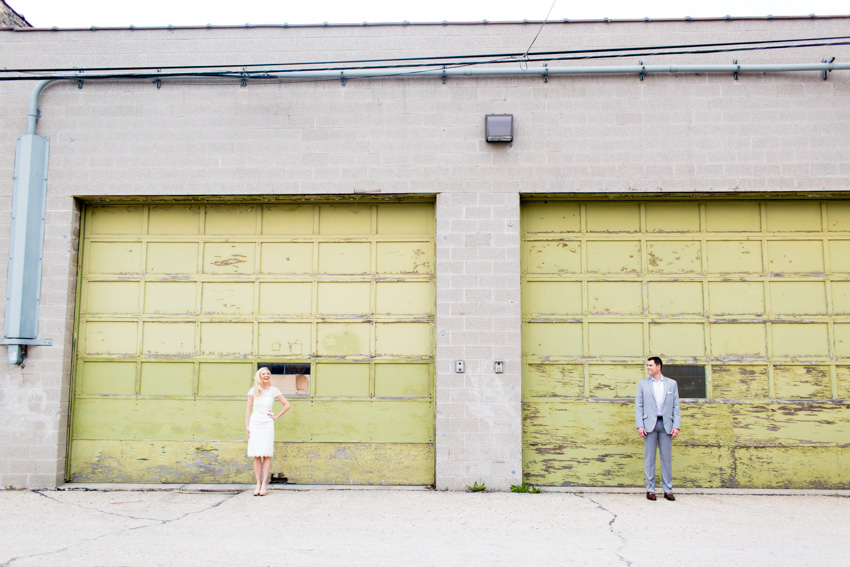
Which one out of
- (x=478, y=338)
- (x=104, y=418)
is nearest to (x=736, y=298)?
(x=478, y=338)

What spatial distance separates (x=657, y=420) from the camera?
7.70 metres

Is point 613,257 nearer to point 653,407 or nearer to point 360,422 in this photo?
point 653,407

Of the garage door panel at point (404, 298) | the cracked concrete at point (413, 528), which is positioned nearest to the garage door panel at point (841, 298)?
the cracked concrete at point (413, 528)

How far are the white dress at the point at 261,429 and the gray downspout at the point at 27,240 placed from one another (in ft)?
9.57

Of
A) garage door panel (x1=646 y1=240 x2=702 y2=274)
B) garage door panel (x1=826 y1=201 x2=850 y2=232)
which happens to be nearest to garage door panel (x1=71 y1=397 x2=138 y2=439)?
garage door panel (x1=646 y1=240 x2=702 y2=274)

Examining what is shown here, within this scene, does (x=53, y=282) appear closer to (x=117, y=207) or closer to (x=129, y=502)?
(x=117, y=207)

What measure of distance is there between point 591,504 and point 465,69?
18.0ft

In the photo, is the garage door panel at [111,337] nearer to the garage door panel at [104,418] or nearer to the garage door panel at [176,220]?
the garage door panel at [104,418]

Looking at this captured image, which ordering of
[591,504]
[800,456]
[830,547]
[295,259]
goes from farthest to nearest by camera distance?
1. [295,259]
2. [800,456]
3. [591,504]
4. [830,547]

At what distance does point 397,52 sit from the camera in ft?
28.4

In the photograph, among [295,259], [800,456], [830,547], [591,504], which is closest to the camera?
[830,547]

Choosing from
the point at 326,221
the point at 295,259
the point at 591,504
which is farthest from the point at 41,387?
the point at 591,504

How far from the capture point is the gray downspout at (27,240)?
8.24 metres

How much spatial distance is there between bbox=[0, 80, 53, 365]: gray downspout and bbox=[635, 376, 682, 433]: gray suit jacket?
7244mm
